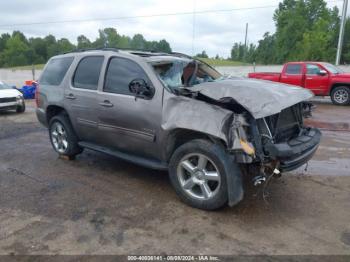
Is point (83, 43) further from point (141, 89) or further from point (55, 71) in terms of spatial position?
point (141, 89)

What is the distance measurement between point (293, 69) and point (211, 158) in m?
12.2

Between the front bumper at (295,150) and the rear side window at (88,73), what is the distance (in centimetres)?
281

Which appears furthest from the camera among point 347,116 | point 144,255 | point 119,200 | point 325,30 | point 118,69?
point 325,30

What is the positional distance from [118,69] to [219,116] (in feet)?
6.18

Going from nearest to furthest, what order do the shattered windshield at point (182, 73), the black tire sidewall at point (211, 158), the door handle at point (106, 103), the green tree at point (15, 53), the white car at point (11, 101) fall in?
the black tire sidewall at point (211, 158), the shattered windshield at point (182, 73), the door handle at point (106, 103), the white car at point (11, 101), the green tree at point (15, 53)

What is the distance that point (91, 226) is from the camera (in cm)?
369

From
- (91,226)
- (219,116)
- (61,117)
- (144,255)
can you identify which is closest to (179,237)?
(144,255)

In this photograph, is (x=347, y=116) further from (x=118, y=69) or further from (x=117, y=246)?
(x=117, y=246)

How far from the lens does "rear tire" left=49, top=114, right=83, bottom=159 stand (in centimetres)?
577

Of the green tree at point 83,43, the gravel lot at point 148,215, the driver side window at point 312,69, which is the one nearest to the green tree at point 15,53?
the green tree at point 83,43

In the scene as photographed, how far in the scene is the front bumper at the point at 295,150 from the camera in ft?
12.0

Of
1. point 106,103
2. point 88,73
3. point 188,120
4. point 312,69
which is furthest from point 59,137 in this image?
point 312,69

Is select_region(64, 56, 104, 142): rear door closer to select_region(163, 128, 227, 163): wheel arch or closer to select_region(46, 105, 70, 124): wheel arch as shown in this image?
select_region(46, 105, 70, 124): wheel arch

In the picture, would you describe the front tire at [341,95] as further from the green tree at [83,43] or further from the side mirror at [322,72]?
the green tree at [83,43]
